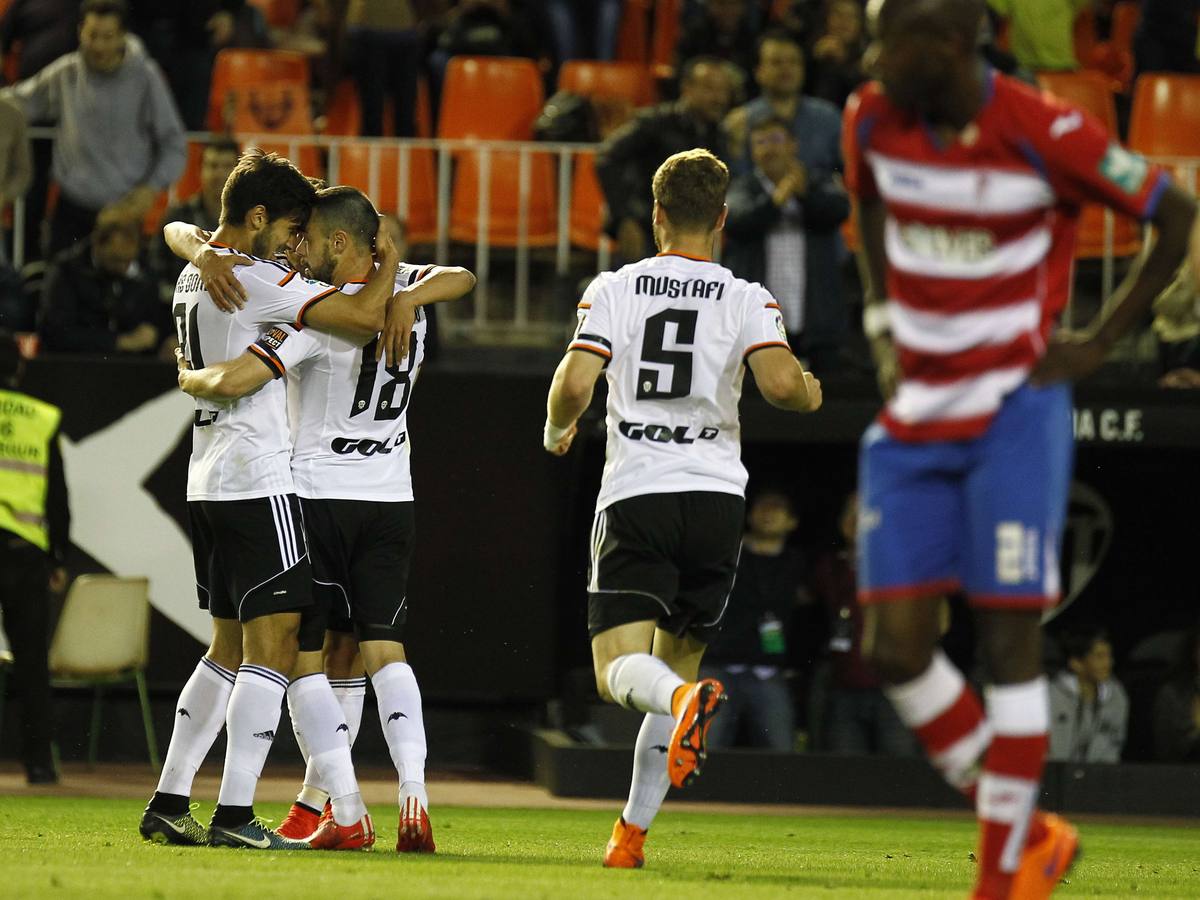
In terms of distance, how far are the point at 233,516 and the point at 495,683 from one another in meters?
5.31

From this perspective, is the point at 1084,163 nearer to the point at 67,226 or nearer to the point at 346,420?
the point at 346,420

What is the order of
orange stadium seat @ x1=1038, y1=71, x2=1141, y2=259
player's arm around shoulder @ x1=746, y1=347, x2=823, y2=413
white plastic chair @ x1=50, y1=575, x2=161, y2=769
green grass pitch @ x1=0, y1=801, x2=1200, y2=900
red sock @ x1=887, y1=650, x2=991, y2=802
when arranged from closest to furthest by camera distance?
1. red sock @ x1=887, y1=650, x2=991, y2=802
2. green grass pitch @ x1=0, y1=801, x2=1200, y2=900
3. player's arm around shoulder @ x1=746, y1=347, x2=823, y2=413
4. white plastic chair @ x1=50, y1=575, x2=161, y2=769
5. orange stadium seat @ x1=1038, y1=71, x2=1141, y2=259

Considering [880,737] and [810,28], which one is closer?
[880,737]

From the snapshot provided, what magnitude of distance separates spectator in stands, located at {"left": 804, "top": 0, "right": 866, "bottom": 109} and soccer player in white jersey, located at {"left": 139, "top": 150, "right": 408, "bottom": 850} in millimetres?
6973

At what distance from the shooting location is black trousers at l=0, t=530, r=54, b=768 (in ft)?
33.2

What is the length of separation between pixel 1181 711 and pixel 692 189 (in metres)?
6.35

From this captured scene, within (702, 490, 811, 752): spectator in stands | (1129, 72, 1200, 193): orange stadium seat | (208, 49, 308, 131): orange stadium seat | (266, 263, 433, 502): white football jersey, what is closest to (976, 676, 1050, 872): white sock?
(266, 263, 433, 502): white football jersey

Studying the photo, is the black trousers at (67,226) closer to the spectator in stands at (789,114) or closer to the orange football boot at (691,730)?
the spectator in stands at (789,114)

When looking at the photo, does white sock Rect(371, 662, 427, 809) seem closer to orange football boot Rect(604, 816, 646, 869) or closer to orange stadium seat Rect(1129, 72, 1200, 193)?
orange football boot Rect(604, 816, 646, 869)

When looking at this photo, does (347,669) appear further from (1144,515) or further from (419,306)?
(1144,515)

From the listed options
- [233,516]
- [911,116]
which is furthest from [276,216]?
[911,116]

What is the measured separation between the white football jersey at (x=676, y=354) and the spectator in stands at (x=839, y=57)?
6.81 metres

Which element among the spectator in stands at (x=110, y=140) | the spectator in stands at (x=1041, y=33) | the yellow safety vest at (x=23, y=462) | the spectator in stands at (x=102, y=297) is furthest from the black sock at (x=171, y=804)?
the spectator in stands at (x=1041, y=33)

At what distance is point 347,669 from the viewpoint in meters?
7.23
